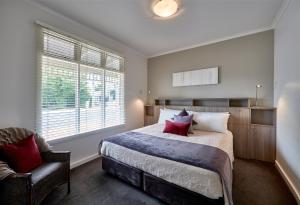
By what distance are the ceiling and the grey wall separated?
0.26 metres

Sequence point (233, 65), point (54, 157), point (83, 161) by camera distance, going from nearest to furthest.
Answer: point (54, 157)
point (83, 161)
point (233, 65)

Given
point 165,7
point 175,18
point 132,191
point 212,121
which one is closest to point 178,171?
point 132,191

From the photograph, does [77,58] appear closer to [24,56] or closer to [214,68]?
[24,56]

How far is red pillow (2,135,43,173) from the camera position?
1610mm

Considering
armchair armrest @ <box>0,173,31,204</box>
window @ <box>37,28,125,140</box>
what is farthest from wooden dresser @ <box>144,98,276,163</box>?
armchair armrest @ <box>0,173,31,204</box>

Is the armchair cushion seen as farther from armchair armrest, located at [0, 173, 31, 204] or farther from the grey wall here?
the grey wall

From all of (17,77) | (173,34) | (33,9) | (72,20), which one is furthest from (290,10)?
(17,77)

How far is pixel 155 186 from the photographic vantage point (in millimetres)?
1856

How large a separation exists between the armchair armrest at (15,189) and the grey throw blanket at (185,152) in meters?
1.17

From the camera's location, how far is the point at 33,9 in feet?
7.30

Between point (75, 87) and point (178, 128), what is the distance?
6.96ft

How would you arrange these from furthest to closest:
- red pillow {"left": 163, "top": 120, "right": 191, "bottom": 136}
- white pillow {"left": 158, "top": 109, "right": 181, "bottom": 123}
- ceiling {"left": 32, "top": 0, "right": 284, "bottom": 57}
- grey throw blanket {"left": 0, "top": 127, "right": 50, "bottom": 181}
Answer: white pillow {"left": 158, "top": 109, "right": 181, "bottom": 123} < red pillow {"left": 163, "top": 120, "right": 191, "bottom": 136} < ceiling {"left": 32, "top": 0, "right": 284, "bottom": 57} < grey throw blanket {"left": 0, "top": 127, "right": 50, "bottom": 181}

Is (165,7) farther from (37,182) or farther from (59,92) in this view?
(37,182)

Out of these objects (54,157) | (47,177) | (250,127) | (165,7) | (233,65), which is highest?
(165,7)
